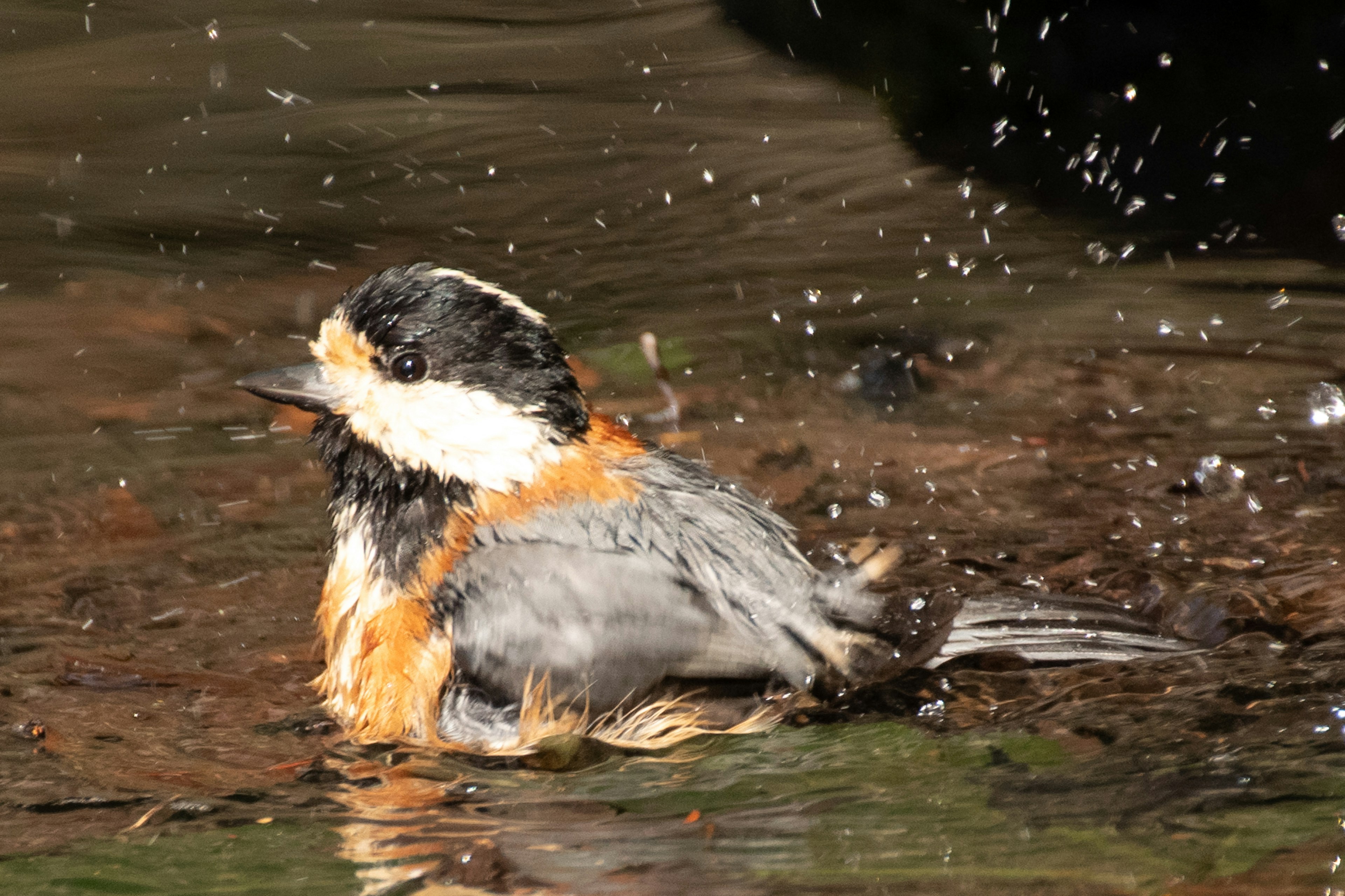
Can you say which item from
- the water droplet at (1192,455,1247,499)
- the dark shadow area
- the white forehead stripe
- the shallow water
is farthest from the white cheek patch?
the dark shadow area

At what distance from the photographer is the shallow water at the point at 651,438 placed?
2662 millimetres

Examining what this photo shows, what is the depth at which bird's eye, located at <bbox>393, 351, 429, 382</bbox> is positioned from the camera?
3309mm

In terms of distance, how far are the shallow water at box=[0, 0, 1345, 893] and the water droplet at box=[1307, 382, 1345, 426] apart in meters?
0.08

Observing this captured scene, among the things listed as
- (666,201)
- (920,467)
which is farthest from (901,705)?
(666,201)

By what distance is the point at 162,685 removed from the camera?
364 centimetres

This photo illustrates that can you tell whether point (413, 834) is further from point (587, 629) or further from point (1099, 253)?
point (1099, 253)

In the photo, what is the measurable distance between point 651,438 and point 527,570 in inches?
84.9

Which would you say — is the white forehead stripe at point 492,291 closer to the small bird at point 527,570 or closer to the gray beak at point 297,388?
the small bird at point 527,570

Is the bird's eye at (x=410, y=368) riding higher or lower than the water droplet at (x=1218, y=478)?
higher

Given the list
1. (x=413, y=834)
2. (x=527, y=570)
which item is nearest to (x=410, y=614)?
(x=527, y=570)

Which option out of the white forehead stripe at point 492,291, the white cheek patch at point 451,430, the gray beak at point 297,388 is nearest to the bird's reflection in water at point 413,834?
the white cheek patch at point 451,430

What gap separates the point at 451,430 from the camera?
3312 millimetres

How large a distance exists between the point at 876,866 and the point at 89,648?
2.39m

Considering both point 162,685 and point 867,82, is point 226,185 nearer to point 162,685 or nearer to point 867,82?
point 867,82
